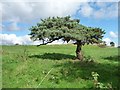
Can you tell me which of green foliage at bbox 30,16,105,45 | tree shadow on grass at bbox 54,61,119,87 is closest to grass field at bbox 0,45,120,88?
tree shadow on grass at bbox 54,61,119,87

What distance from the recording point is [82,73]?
2330cm

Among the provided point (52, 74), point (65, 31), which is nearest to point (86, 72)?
point (52, 74)

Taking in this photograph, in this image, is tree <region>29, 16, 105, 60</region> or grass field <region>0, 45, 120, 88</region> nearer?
grass field <region>0, 45, 120, 88</region>

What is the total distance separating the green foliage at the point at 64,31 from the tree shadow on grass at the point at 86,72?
164 inches

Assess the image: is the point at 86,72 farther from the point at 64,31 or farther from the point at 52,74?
the point at 64,31

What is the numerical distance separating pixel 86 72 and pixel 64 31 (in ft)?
27.7

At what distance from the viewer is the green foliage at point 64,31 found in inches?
1195

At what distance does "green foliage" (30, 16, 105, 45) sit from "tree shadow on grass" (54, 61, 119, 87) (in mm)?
4175

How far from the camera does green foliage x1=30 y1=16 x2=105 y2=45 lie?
3034cm

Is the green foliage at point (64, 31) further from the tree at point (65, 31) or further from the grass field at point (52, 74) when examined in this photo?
the grass field at point (52, 74)

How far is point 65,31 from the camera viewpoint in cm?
3067

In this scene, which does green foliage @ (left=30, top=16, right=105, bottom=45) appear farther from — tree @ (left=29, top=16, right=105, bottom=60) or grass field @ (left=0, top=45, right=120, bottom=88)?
grass field @ (left=0, top=45, right=120, bottom=88)

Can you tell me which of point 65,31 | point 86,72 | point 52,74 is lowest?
point 52,74

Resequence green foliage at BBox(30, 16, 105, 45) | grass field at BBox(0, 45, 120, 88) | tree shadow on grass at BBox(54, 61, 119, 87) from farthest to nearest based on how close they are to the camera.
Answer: green foliage at BBox(30, 16, 105, 45) → tree shadow on grass at BBox(54, 61, 119, 87) → grass field at BBox(0, 45, 120, 88)
